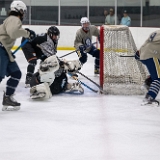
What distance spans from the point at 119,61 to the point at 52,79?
0.96 m

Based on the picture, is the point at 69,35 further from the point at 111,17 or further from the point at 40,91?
the point at 40,91

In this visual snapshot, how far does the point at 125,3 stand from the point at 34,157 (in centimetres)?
746

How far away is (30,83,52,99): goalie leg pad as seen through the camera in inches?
171

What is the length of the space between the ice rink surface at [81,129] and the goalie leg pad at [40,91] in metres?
0.06

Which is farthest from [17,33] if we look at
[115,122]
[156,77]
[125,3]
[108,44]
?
[125,3]

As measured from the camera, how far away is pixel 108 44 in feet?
16.6

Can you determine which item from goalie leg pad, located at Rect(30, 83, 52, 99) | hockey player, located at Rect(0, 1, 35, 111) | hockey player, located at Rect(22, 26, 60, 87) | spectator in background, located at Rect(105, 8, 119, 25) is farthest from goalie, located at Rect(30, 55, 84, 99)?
spectator in background, located at Rect(105, 8, 119, 25)

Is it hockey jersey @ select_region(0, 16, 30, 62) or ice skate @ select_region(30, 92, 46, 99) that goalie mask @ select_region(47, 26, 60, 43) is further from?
hockey jersey @ select_region(0, 16, 30, 62)

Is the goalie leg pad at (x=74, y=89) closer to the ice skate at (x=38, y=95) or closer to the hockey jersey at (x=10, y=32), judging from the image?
the ice skate at (x=38, y=95)

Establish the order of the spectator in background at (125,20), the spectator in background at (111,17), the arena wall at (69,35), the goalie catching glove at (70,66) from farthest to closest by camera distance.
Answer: the spectator in background at (111,17) < the spectator in background at (125,20) < the arena wall at (69,35) < the goalie catching glove at (70,66)

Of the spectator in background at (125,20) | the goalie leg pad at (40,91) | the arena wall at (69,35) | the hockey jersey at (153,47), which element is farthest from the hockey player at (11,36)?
the spectator in background at (125,20)

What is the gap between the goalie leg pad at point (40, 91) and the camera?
A: 4.35 meters

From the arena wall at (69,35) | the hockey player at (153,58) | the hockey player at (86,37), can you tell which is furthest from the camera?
the arena wall at (69,35)

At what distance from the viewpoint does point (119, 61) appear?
516cm
